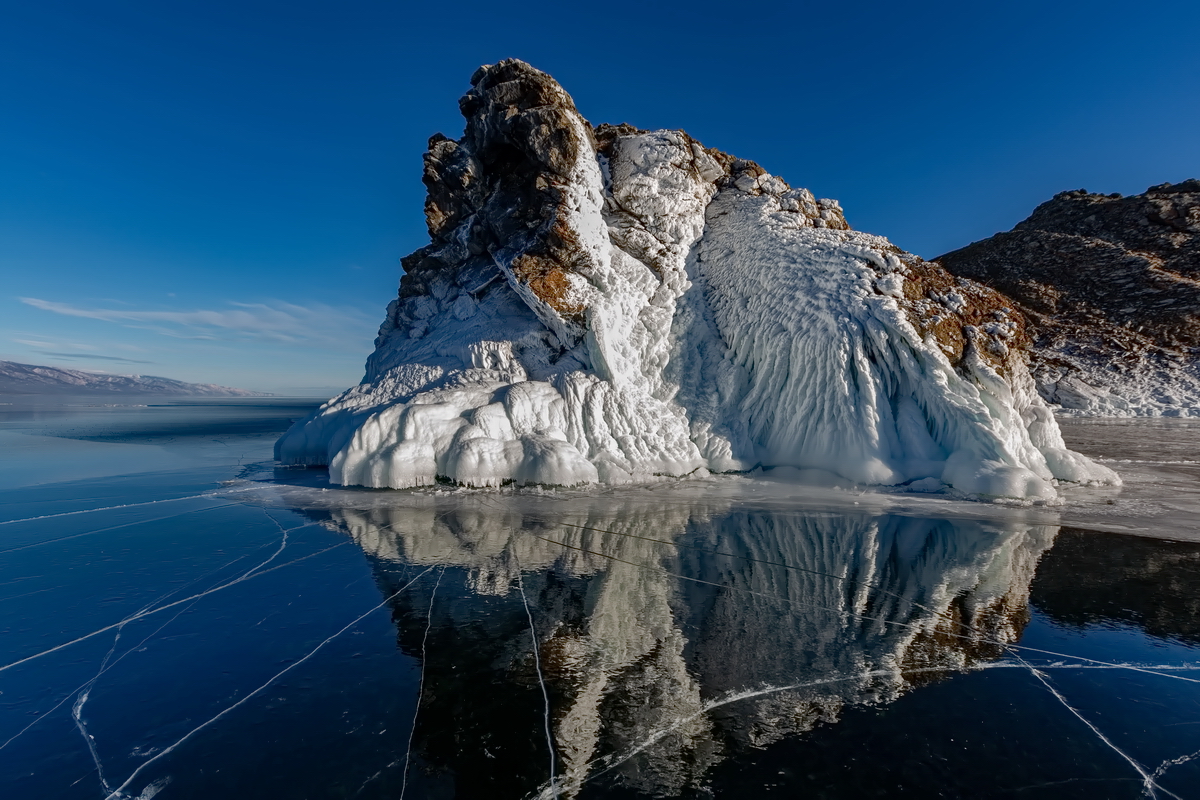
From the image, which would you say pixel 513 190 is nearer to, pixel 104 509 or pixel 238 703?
pixel 104 509

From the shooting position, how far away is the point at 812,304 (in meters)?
11.9

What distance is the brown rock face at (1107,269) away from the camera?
3947cm

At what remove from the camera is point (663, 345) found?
523 inches

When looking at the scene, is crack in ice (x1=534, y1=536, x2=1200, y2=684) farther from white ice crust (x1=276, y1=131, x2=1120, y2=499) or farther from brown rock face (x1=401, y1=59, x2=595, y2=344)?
brown rock face (x1=401, y1=59, x2=595, y2=344)

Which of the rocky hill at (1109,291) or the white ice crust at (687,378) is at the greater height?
the rocky hill at (1109,291)

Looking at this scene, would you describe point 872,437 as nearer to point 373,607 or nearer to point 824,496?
point 824,496

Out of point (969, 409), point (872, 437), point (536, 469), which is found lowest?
point (536, 469)

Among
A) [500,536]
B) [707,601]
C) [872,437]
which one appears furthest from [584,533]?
A: [872,437]

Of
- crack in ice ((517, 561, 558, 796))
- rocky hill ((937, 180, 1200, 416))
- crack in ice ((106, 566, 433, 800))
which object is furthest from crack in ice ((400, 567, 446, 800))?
rocky hill ((937, 180, 1200, 416))

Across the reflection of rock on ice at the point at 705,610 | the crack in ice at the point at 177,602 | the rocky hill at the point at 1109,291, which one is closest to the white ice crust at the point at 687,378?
the reflection of rock on ice at the point at 705,610

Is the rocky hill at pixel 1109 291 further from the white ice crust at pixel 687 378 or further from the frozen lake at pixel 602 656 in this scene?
the frozen lake at pixel 602 656

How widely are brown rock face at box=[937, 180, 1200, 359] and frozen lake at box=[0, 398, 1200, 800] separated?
147 ft

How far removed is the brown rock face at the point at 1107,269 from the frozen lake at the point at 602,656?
44.7 meters

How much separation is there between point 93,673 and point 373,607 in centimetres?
199
